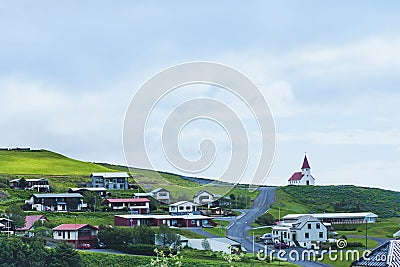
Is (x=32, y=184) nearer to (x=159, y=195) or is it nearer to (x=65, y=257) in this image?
(x=159, y=195)

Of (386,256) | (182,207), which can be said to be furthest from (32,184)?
(386,256)

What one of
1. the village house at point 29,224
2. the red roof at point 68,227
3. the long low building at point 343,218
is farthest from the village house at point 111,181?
the red roof at point 68,227

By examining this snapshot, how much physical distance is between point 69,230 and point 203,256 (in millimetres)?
6033

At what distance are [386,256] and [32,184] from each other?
32110 millimetres

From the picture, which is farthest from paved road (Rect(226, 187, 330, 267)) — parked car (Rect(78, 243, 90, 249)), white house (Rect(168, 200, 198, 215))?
parked car (Rect(78, 243, 90, 249))

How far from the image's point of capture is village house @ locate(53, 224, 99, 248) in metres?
28.4

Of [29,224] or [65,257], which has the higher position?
[29,224]

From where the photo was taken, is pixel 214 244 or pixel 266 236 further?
pixel 266 236

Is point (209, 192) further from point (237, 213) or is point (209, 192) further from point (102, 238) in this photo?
point (102, 238)

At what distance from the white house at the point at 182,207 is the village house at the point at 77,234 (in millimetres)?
7724

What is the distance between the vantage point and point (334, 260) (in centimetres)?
2509

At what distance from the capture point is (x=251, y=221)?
34.4 meters

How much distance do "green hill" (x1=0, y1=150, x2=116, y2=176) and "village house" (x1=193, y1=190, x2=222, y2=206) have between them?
43.2ft

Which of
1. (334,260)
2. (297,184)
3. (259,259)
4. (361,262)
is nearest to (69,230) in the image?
(259,259)
